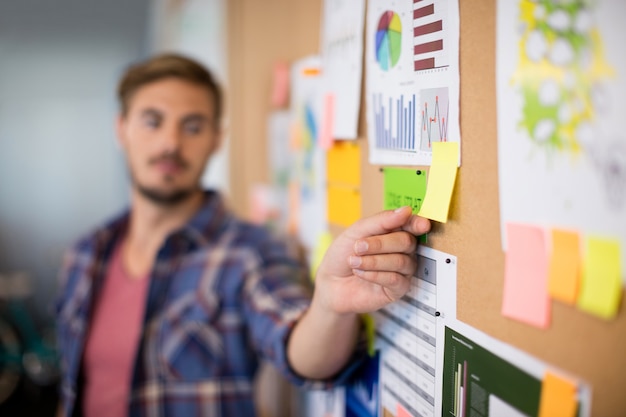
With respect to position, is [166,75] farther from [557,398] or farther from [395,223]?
[557,398]

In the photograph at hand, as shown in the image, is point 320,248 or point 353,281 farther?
point 320,248

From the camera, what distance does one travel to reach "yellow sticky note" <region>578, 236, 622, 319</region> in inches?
15.9

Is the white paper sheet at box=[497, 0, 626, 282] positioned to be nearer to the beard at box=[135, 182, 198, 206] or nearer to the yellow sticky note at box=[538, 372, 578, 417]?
the yellow sticky note at box=[538, 372, 578, 417]

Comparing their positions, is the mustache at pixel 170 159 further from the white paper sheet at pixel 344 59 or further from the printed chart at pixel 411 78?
the printed chart at pixel 411 78

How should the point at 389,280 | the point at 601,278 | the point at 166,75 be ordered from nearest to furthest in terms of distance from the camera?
1. the point at 601,278
2. the point at 389,280
3. the point at 166,75

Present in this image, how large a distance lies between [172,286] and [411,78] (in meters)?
0.85

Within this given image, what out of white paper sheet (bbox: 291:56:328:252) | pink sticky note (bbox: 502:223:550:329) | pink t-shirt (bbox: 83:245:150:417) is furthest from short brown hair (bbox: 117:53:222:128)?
pink sticky note (bbox: 502:223:550:329)

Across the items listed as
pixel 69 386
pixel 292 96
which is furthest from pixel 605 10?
pixel 69 386

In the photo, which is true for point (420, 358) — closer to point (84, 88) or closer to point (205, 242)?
point (205, 242)

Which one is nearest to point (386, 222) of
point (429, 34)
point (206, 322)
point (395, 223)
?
point (395, 223)

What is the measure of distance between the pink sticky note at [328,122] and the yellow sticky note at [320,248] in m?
0.18

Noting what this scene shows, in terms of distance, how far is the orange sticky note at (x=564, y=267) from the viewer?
44cm

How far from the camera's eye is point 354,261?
0.64m

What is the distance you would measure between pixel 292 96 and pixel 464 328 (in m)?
0.81
